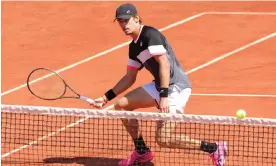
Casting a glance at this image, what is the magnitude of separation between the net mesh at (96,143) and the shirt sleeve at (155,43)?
1.03 m

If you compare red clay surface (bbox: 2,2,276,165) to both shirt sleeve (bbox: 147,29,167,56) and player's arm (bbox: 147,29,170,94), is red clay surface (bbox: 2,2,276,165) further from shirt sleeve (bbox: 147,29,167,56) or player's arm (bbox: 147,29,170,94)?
shirt sleeve (bbox: 147,29,167,56)

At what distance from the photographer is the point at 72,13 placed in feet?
63.6

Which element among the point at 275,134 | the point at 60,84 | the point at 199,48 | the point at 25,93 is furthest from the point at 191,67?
the point at 60,84


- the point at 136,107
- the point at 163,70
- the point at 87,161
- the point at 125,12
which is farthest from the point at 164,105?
the point at 87,161

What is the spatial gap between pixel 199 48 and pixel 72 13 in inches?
165

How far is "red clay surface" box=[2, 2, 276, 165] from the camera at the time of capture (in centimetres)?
1359

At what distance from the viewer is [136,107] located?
33.2 ft

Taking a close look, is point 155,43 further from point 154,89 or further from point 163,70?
point 154,89

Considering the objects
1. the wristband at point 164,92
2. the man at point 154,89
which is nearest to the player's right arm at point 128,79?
the man at point 154,89

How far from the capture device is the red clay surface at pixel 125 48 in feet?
44.6

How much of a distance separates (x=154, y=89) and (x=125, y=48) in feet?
21.1

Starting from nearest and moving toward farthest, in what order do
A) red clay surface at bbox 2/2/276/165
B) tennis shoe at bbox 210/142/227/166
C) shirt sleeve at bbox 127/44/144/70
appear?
tennis shoe at bbox 210/142/227/166, shirt sleeve at bbox 127/44/144/70, red clay surface at bbox 2/2/276/165

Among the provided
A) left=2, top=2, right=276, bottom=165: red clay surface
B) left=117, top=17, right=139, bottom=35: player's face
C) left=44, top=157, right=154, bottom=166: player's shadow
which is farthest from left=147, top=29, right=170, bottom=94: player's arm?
left=2, top=2, right=276, bottom=165: red clay surface

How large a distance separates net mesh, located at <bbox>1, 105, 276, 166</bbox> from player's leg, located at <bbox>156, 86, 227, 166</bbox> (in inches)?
5.9
